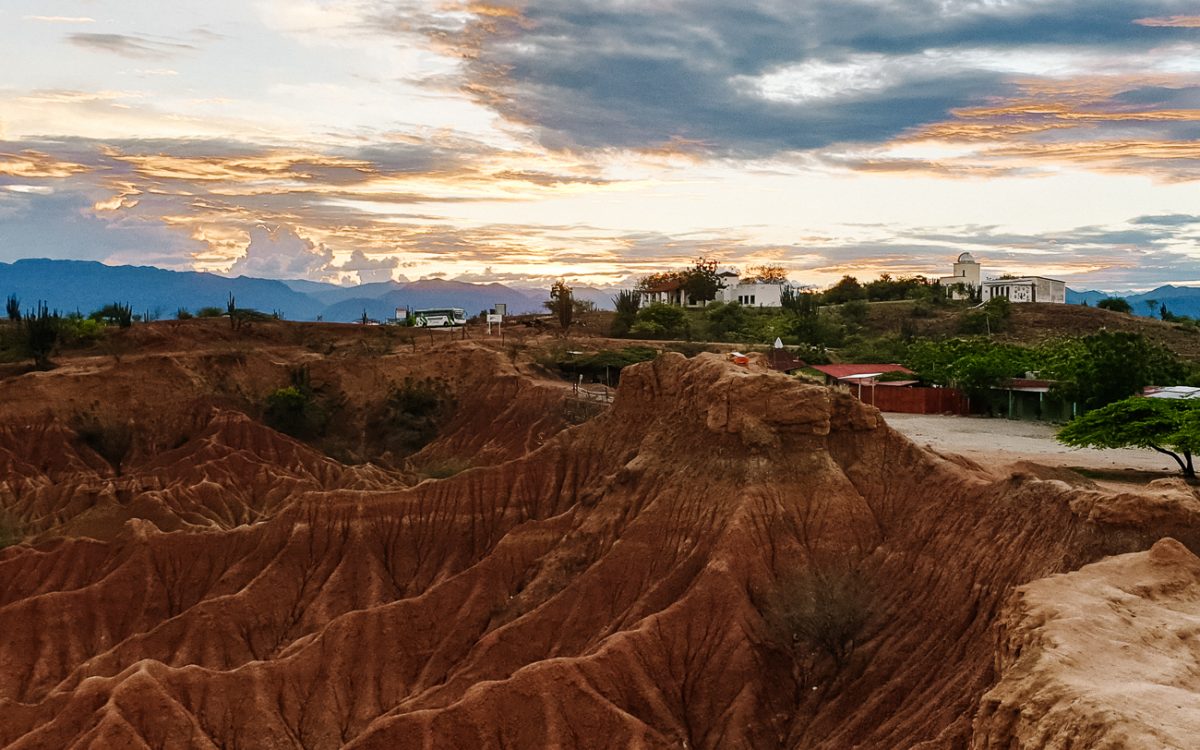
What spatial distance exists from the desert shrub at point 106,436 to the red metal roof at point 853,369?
46.2 m

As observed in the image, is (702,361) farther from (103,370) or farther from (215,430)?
(103,370)

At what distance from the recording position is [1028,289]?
127375 mm

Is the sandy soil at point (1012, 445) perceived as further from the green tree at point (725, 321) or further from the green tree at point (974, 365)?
the green tree at point (725, 321)

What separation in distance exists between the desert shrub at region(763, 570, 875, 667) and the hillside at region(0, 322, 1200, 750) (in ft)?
0.28

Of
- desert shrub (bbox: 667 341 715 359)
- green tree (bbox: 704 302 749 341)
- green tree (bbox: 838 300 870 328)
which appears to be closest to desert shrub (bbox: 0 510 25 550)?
desert shrub (bbox: 667 341 715 359)

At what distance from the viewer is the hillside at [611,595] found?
2436 centimetres

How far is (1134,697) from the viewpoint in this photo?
1339cm

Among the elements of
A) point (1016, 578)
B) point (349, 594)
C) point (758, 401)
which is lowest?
point (349, 594)

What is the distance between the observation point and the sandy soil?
44969mm

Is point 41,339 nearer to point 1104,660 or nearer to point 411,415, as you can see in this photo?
point 411,415

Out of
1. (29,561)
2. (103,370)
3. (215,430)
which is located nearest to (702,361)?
(29,561)

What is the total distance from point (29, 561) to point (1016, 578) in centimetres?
3951

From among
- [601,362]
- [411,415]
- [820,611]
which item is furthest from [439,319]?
[820,611]

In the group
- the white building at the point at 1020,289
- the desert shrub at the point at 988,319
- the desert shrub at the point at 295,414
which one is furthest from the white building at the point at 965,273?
the desert shrub at the point at 295,414
